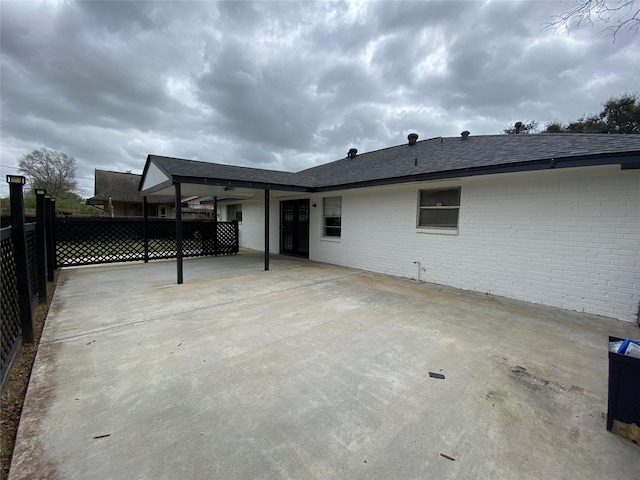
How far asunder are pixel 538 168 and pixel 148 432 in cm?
559

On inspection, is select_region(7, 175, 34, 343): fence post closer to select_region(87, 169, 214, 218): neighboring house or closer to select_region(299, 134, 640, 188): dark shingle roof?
select_region(299, 134, 640, 188): dark shingle roof

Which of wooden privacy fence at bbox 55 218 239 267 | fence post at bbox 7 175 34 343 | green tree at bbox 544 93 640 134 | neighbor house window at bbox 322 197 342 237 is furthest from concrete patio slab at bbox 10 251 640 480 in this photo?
green tree at bbox 544 93 640 134

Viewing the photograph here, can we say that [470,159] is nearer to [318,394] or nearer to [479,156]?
[479,156]

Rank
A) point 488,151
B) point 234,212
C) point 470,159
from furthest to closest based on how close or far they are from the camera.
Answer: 1. point 234,212
2. point 488,151
3. point 470,159

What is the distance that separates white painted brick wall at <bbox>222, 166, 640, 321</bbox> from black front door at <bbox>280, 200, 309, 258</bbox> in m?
3.26

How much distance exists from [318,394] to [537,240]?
4.77m

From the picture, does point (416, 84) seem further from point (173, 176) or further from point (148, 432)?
point (148, 432)

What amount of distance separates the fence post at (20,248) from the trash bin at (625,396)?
5.12 metres

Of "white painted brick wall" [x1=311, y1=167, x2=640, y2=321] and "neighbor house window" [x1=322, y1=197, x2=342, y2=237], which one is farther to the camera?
"neighbor house window" [x1=322, y1=197, x2=342, y2=237]

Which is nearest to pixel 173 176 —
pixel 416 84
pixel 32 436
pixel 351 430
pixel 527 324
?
pixel 32 436

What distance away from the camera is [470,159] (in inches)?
212

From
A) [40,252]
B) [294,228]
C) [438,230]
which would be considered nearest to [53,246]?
[40,252]

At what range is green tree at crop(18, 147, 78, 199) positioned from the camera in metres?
25.7

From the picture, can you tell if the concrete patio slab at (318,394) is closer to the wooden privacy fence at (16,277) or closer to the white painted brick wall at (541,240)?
the wooden privacy fence at (16,277)
